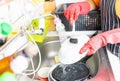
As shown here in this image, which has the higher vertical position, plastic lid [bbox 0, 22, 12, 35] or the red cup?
plastic lid [bbox 0, 22, 12, 35]

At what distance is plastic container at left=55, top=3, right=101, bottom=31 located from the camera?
166 cm

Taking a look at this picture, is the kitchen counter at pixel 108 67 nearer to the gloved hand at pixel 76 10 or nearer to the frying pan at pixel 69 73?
the frying pan at pixel 69 73

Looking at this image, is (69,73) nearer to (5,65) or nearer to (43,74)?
(43,74)

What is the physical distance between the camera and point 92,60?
59.3 inches

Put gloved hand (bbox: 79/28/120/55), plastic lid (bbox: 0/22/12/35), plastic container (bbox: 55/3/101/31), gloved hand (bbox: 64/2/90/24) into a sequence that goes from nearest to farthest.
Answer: plastic lid (bbox: 0/22/12/35), gloved hand (bbox: 79/28/120/55), gloved hand (bbox: 64/2/90/24), plastic container (bbox: 55/3/101/31)

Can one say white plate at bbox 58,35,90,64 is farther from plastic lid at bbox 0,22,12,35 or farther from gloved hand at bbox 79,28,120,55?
plastic lid at bbox 0,22,12,35

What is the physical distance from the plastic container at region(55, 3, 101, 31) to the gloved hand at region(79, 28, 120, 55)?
47 cm

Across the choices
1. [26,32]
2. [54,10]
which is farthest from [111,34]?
[54,10]

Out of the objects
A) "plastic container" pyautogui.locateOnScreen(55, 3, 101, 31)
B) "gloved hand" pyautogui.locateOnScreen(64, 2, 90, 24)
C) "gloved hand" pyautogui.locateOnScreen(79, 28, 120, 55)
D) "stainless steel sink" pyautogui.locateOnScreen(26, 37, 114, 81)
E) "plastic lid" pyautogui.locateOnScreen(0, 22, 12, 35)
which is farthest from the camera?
"plastic container" pyautogui.locateOnScreen(55, 3, 101, 31)

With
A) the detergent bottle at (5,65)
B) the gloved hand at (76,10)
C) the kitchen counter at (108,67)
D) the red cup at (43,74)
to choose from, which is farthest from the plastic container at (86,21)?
the detergent bottle at (5,65)

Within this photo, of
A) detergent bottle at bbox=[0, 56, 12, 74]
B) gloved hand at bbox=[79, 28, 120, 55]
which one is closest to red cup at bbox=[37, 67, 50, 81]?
detergent bottle at bbox=[0, 56, 12, 74]

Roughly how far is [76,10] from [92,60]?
0.36 m

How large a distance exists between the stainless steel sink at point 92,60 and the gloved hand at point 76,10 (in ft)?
0.94

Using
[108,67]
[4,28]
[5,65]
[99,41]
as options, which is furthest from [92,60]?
[4,28]
